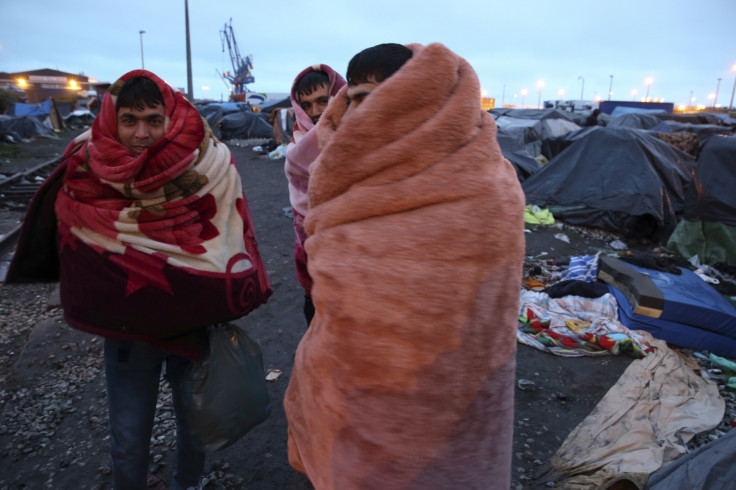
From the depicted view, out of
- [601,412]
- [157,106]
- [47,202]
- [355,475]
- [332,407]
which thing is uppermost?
[157,106]

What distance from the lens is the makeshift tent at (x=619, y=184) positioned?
8.06 metres

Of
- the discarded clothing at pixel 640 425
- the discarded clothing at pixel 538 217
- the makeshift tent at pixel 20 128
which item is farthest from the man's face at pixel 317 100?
the makeshift tent at pixel 20 128

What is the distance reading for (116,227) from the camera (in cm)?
162

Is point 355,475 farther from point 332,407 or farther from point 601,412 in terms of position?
point 601,412

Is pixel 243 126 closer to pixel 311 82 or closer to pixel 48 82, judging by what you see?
pixel 311 82

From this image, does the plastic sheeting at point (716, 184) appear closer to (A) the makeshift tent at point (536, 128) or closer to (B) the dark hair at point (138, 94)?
(B) the dark hair at point (138, 94)

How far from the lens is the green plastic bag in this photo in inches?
71.0

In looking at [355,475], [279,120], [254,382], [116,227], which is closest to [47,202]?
[116,227]

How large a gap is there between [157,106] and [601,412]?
11.0ft

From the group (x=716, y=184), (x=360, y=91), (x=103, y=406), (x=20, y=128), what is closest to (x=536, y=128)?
(x=716, y=184)

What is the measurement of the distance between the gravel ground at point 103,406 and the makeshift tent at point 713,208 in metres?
3.66

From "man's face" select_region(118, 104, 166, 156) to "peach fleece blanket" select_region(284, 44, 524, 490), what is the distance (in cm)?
94

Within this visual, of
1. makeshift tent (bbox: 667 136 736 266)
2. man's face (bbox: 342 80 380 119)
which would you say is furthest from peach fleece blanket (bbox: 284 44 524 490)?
makeshift tent (bbox: 667 136 736 266)

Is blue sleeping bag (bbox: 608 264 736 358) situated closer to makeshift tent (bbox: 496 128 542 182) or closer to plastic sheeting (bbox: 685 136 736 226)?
plastic sheeting (bbox: 685 136 736 226)
